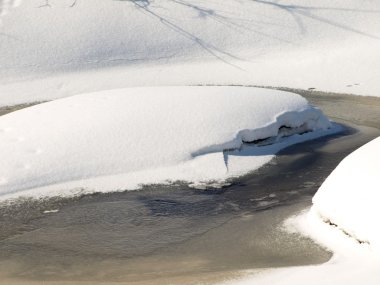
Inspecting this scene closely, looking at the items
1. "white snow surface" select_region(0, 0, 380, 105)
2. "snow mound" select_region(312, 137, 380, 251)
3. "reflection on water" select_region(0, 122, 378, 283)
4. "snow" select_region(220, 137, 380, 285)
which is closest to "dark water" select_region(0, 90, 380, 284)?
"reflection on water" select_region(0, 122, 378, 283)

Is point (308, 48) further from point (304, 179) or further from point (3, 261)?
point (3, 261)

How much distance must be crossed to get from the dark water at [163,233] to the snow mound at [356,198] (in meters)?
0.28

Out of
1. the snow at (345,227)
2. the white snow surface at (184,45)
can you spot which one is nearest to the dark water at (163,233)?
the snow at (345,227)

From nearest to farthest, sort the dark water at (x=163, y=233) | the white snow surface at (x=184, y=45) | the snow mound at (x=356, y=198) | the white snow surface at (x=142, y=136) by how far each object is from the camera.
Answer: the snow mound at (x=356, y=198)
the dark water at (x=163, y=233)
the white snow surface at (x=142, y=136)
the white snow surface at (x=184, y=45)

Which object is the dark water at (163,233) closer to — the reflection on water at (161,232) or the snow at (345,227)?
the reflection on water at (161,232)

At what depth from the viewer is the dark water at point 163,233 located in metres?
4.76

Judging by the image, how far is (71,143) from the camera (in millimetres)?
7016

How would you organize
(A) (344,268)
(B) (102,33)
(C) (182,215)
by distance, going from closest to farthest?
(A) (344,268) < (C) (182,215) < (B) (102,33)

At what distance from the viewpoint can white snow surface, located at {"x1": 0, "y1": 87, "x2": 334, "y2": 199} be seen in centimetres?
666

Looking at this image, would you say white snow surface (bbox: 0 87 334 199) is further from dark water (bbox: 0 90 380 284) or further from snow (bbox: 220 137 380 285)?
snow (bbox: 220 137 380 285)

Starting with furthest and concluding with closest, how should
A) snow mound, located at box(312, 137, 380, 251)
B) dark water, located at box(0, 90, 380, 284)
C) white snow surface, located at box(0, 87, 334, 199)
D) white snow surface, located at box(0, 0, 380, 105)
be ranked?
white snow surface, located at box(0, 0, 380, 105), white snow surface, located at box(0, 87, 334, 199), dark water, located at box(0, 90, 380, 284), snow mound, located at box(312, 137, 380, 251)

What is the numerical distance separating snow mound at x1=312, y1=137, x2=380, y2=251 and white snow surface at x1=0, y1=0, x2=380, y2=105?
5.67 meters

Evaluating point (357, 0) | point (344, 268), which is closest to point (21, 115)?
point (344, 268)

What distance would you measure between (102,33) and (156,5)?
1559 mm
